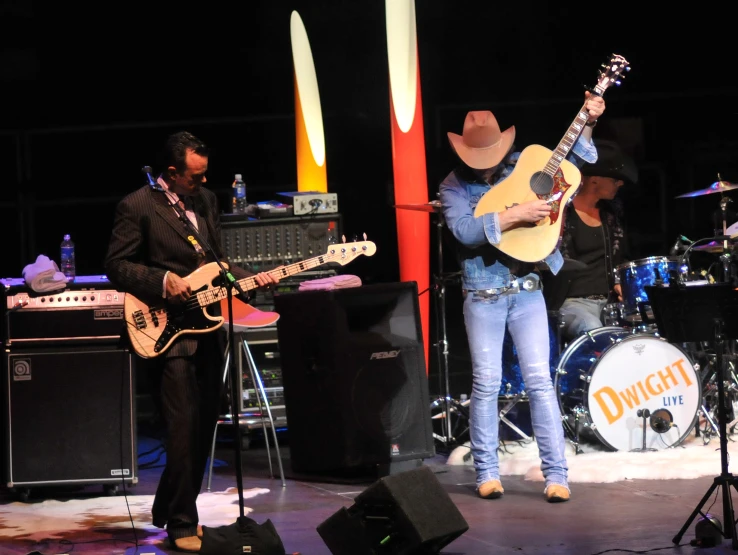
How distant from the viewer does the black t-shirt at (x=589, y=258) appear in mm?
8281

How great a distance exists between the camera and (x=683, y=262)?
769 cm

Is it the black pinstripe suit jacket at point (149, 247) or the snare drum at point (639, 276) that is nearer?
the black pinstripe suit jacket at point (149, 247)

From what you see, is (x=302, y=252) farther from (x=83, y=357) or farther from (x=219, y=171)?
(x=219, y=171)

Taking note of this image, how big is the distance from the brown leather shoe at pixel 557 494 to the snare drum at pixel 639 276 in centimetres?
174

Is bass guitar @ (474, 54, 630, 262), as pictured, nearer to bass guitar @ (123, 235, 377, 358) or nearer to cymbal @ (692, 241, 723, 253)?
bass guitar @ (123, 235, 377, 358)

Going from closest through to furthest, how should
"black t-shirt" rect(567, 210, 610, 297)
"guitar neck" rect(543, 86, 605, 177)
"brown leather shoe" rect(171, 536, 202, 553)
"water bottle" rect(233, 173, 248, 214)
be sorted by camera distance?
"brown leather shoe" rect(171, 536, 202, 553), "guitar neck" rect(543, 86, 605, 177), "black t-shirt" rect(567, 210, 610, 297), "water bottle" rect(233, 173, 248, 214)

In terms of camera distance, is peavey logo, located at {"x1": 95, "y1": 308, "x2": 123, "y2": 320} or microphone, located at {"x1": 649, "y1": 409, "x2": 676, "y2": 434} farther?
microphone, located at {"x1": 649, "y1": 409, "x2": 676, "y2": 434}

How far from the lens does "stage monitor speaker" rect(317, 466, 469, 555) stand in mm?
4934

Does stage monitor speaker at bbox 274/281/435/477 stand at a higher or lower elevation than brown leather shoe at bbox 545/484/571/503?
higher

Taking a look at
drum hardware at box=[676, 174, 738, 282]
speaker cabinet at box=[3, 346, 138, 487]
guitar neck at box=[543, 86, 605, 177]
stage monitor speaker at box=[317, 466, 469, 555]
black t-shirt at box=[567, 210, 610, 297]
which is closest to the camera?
stage monitor speaker at box=[317, 466, 469, 555]

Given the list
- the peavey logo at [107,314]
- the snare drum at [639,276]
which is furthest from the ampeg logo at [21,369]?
the snare drum at [639,276]

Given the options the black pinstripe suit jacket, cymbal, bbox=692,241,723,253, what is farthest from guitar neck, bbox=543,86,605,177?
cymbal, bbox=692,241,723,253

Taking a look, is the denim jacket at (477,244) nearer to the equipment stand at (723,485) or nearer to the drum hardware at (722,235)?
the equipment stand at (723,485)

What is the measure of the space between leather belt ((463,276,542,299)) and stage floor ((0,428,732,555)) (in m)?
1.06
